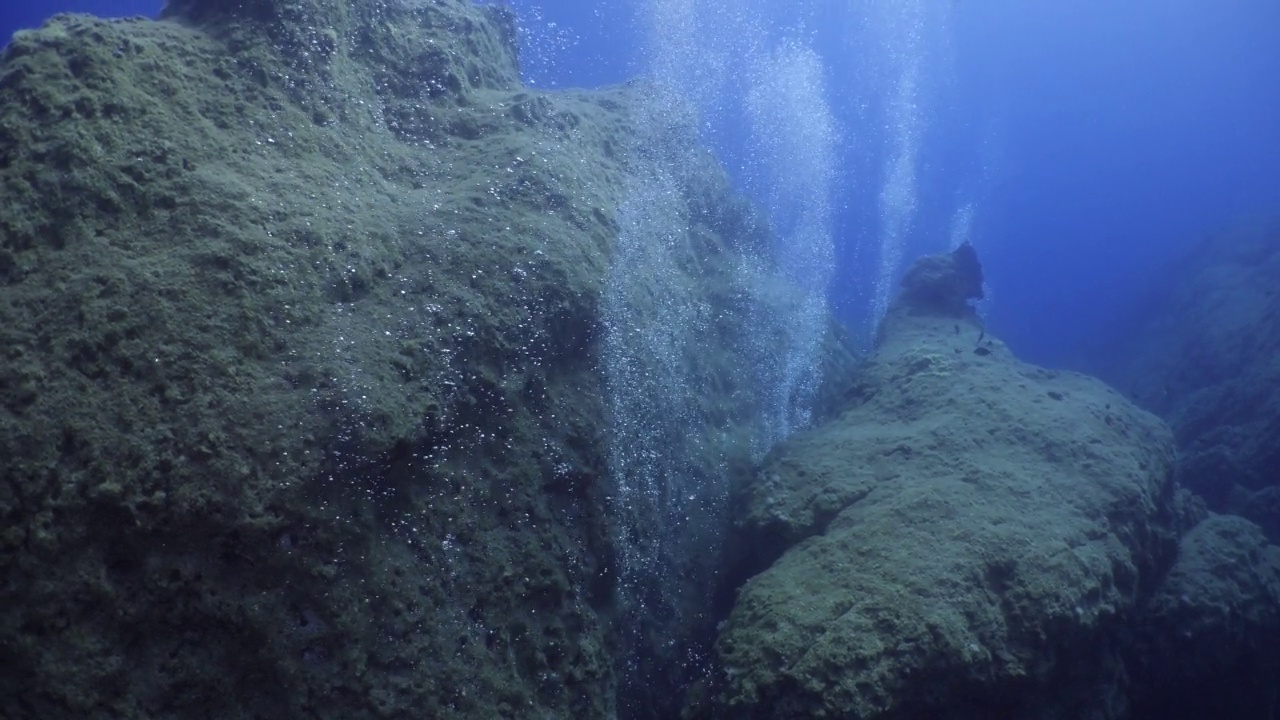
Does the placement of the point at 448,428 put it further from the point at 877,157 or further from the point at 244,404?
the point at 877,157

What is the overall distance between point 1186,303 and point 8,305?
24.8 meters

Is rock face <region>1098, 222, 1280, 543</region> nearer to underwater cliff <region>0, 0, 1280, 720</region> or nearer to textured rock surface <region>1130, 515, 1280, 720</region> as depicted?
underwater cliff <region>0, 0, 1280, 720</region>

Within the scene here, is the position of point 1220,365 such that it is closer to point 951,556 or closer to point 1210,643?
point 1210,643

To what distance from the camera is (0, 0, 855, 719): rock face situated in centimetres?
255

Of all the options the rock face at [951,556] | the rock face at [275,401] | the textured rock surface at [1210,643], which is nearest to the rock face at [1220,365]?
the rock face at [951,556]

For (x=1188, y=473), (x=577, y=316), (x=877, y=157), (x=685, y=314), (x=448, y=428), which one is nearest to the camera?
(x=448, y=428)

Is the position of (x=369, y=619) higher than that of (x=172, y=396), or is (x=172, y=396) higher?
(x=172, y=396)

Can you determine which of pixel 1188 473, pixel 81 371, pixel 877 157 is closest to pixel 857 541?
pixel 81 371

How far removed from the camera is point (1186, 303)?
770 inches

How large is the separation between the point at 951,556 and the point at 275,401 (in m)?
4.15

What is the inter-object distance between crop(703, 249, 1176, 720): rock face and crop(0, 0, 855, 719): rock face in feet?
4.12

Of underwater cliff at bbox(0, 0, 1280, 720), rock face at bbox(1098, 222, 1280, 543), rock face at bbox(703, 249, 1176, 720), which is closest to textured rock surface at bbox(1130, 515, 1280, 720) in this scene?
underwater cliff at bbox(0, 0, 1280, 720)

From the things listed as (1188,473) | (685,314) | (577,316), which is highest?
(1188,473)

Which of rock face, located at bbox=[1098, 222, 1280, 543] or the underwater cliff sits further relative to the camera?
rock face, located at bbox=[1098, 222, 1280, 543]
